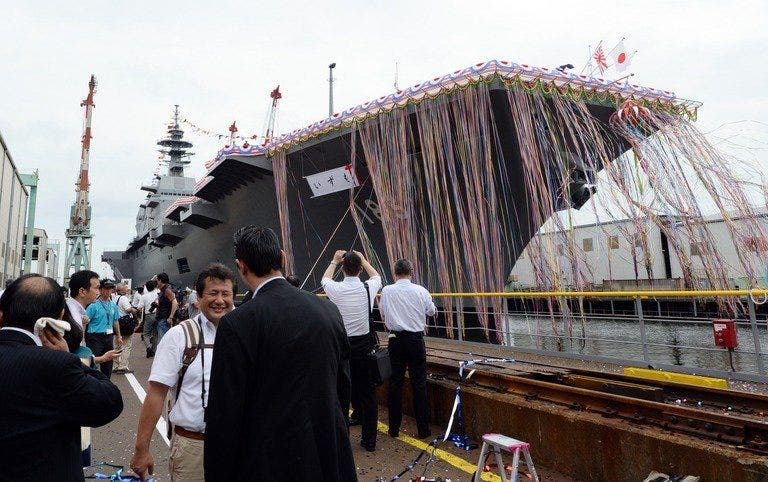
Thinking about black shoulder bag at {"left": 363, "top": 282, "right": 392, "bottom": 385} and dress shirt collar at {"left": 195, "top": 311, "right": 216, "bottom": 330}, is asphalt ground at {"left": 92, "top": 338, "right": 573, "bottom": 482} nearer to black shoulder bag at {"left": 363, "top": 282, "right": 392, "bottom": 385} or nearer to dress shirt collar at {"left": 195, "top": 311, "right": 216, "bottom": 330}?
black shoulder bag at {"left": 363, "top": 282, "right": 392, "bottom": 385}

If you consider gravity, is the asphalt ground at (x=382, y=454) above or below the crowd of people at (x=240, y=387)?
below

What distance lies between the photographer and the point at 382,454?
436 cm

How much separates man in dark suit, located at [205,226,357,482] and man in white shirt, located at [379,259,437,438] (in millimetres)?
2910

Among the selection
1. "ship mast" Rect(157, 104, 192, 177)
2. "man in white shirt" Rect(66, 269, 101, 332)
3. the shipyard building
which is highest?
"ship mast" Rect(157, 104, 192, 177)

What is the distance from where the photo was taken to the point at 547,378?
5668 mm

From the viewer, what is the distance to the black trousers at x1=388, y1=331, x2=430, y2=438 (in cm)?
470

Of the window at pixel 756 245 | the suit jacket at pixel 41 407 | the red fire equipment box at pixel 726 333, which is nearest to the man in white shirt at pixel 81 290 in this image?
the suit jacket at pixel 41 407

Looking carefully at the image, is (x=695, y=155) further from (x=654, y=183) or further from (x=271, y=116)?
(x=271, y=116)

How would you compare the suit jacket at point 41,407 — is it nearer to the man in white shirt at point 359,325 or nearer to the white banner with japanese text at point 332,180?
the man in white shirt at point 359,325

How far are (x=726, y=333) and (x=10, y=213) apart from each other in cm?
→ 3952

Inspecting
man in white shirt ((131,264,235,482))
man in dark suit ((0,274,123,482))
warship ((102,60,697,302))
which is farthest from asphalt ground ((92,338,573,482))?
warship ((102,60,697,302))

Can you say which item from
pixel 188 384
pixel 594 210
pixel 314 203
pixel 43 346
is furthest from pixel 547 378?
pixel 314 203

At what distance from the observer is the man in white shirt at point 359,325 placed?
4.44 meters

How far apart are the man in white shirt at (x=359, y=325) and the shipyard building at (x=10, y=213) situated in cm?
3020
